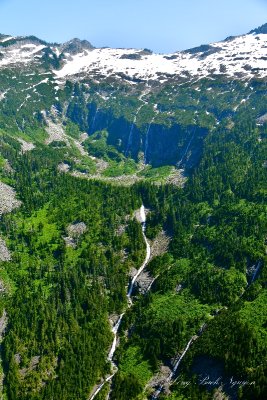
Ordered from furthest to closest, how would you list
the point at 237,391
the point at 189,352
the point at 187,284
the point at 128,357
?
1. the point at 187,284
2. the point at 128,357
3. the point at 189,352
4. the point at 237,391

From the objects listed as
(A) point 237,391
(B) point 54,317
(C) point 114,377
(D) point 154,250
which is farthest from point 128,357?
(D) point 154,250

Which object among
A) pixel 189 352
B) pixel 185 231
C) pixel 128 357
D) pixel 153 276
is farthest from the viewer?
pixel 185 231

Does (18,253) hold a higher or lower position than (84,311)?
higher

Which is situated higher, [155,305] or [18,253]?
[18,253]

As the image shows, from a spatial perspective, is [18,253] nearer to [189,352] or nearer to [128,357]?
[128,357]

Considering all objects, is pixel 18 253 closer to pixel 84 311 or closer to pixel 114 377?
pixel 84 311

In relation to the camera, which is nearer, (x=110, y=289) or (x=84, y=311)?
(x=84, y=311)

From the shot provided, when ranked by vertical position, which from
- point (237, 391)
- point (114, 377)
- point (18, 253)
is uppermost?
point (18, 253)

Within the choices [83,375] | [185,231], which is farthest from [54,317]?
[185,231]

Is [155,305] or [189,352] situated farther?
[155,305]
